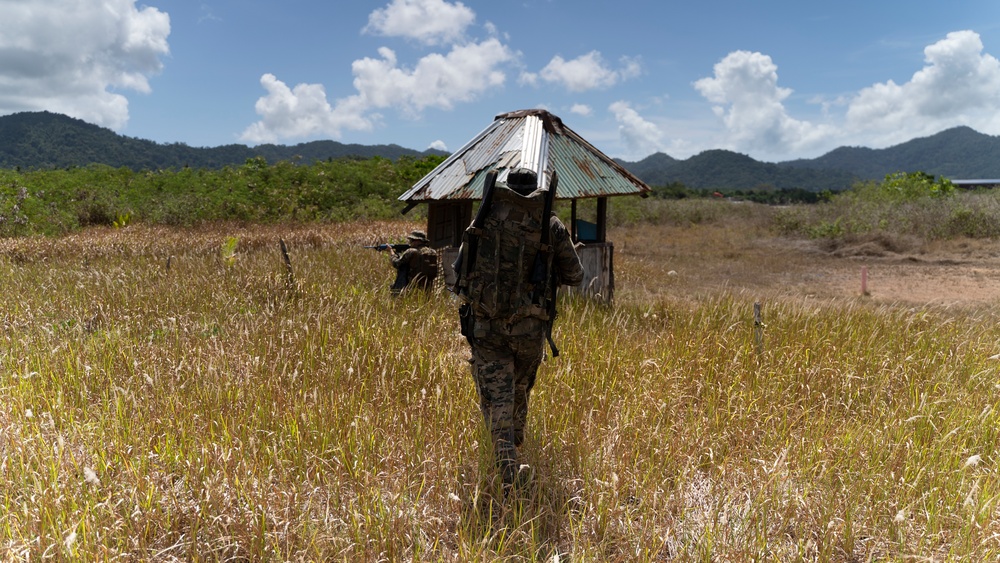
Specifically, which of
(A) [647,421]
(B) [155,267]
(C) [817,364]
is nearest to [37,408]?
(A) [647,421]

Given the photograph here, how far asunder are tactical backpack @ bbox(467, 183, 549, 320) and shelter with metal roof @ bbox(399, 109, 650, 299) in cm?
513

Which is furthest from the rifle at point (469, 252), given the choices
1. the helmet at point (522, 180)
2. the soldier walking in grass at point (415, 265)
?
the soldier walking in grass at point (415, 265)

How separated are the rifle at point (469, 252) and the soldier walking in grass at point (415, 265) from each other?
4.49 meters

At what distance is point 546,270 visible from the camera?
3443 millimetres

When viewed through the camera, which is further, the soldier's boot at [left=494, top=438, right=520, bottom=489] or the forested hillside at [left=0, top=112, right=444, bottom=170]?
the forested hillside at [left=0, top=112, right=444, bottom=170]

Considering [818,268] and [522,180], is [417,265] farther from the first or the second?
[818,268]

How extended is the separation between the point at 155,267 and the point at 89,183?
19908 mm

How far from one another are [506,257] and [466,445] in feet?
4.16

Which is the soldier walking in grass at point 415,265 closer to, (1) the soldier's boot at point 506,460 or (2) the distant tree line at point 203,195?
(1) the soldier's boot at point 506,460

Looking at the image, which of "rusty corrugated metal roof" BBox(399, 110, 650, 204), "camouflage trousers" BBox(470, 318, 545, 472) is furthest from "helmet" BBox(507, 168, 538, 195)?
"rusty corrugated metal roof" BBox(399, 110, 650, 204)

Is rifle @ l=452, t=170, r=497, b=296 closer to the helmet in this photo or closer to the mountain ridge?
the helmet

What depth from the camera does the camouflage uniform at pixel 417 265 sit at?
26.6 ft

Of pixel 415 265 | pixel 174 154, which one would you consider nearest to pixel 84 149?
pixel 174 154

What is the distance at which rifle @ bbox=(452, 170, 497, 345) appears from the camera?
333 cm
